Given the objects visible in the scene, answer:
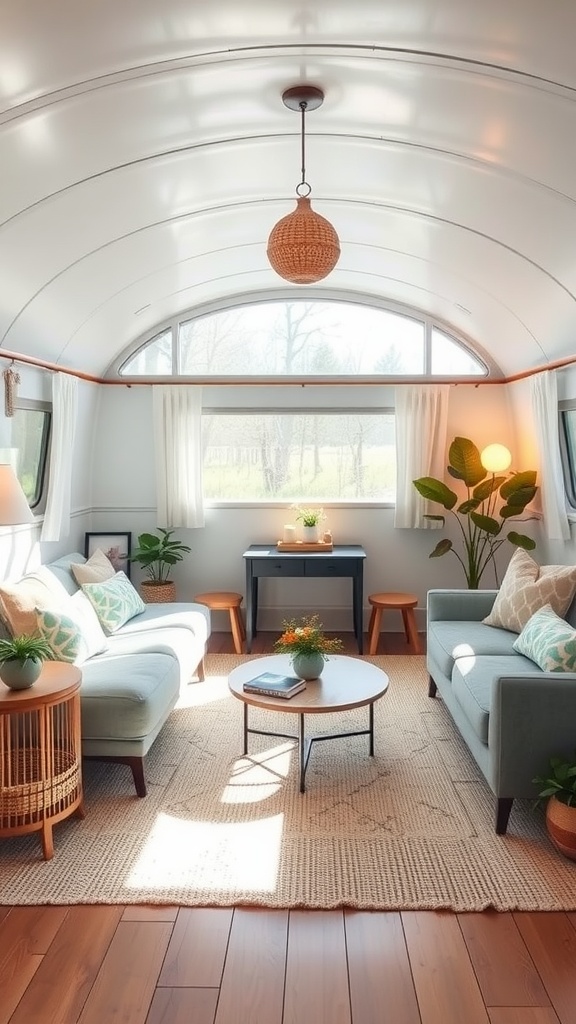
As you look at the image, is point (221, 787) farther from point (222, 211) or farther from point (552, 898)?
point (222, 211)

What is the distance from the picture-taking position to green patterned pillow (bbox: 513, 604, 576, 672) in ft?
11.0

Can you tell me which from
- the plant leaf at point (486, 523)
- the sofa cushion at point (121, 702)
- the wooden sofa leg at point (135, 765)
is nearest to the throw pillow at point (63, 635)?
the sofa cushion at point (121, 702)

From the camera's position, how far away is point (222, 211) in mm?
4285

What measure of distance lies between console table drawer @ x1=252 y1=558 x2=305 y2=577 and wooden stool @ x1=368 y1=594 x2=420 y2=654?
2.12 feet

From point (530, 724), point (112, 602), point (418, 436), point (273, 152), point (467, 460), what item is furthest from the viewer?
point (418, 436)

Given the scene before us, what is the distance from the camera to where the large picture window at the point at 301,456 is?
6.38m

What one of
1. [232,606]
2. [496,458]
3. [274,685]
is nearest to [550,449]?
[496,458]

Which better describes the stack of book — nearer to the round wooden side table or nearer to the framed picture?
the round wooden side table

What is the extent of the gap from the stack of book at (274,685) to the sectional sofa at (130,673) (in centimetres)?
46

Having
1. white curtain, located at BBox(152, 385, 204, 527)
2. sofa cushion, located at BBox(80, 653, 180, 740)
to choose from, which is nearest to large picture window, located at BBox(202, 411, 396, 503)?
white curtain, located at BBox(152, 385, 204, 527)

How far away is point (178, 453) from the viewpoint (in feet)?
20.4

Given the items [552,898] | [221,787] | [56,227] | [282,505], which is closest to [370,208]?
[56,227]

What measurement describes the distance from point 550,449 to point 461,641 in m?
1.70

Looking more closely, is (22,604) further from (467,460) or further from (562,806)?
(467,460)
